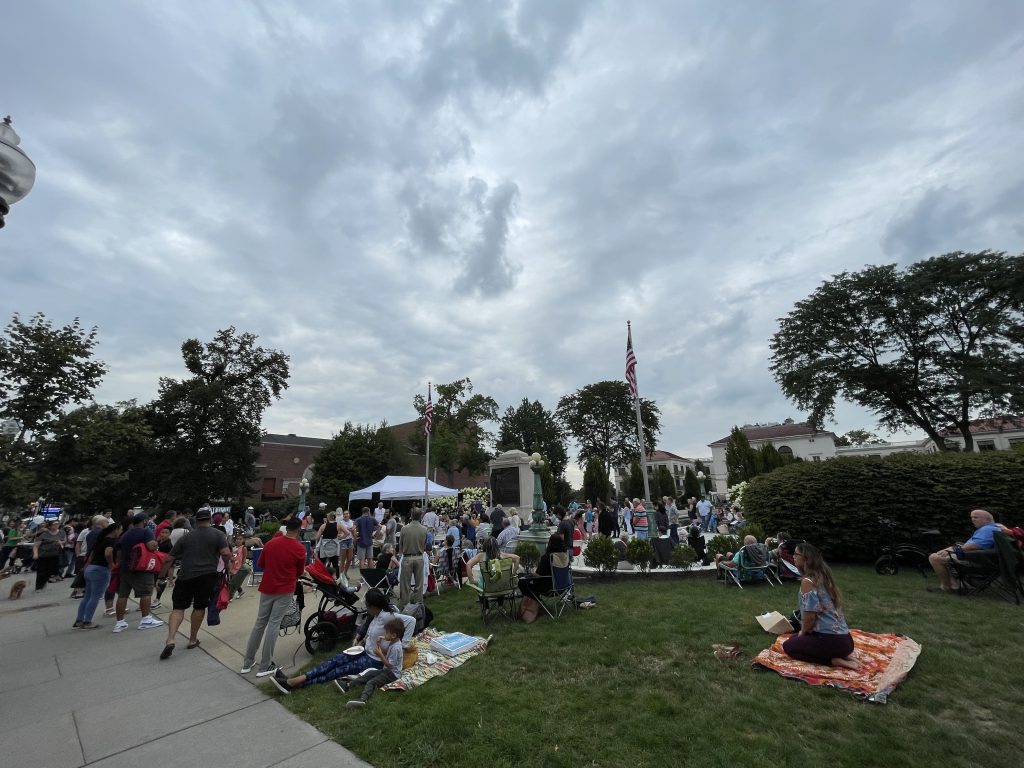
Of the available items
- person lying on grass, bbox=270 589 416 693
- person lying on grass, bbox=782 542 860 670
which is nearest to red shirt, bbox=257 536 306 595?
person lying on grass, bbox=270 589 416 693

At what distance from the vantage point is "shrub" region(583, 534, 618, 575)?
35.6 ft

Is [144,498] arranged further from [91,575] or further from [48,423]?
[91,575]

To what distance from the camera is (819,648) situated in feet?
16.6

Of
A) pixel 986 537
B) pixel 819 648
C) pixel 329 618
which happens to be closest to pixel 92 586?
pixel 329 618

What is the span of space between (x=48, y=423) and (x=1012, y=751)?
54.6 ft

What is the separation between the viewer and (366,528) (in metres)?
13.2

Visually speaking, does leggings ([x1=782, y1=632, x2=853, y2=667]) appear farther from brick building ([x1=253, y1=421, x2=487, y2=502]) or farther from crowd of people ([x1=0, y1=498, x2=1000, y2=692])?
brick building ([x1=253, y1=421, x2=487, y2=502])

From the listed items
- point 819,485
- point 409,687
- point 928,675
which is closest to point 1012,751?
point 928,675

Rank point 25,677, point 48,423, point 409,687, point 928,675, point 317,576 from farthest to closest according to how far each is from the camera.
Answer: point 48,423 → point 317,576 → point 25,677 → point 409,687 → point 928,675

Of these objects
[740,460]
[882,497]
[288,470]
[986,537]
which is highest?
[288,470]

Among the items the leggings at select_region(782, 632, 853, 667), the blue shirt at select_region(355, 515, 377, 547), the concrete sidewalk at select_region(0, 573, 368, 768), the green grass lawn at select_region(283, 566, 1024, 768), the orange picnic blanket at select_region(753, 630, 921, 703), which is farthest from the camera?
the blue shirt at select_region(355, 515, 377, 547)

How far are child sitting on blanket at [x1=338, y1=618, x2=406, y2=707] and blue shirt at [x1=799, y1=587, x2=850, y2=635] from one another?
4.79m

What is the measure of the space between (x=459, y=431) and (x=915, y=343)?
1526 inches

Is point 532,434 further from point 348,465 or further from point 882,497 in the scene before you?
point 882,497
